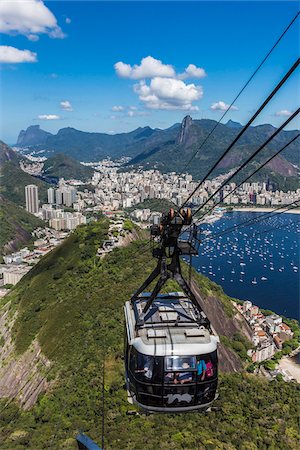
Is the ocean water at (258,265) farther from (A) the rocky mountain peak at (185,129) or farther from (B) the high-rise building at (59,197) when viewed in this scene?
(A) the rocky mountain peak at (185,129)

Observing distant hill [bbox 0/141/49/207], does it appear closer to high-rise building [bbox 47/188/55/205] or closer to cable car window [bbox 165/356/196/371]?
high-rise building [bbox 47/188/55/205]

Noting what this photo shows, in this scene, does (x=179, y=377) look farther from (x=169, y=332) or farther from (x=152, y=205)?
(x=152, y=205)

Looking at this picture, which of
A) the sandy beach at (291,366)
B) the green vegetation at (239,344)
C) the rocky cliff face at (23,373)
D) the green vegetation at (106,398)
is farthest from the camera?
the sandy beach at (291,366)

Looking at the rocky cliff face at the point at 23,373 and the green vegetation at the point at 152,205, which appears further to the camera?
the green vegetation at the point at 152,205

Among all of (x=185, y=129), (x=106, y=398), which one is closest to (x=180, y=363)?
(x=106, y=398)

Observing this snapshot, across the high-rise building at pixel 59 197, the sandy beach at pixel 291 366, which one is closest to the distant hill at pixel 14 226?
the high-rise building at pixel 59 197

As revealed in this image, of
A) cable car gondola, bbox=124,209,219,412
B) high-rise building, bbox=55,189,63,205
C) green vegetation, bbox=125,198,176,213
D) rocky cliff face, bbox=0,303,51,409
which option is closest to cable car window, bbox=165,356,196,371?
cable car gondola, bbox=124,209,219,412
